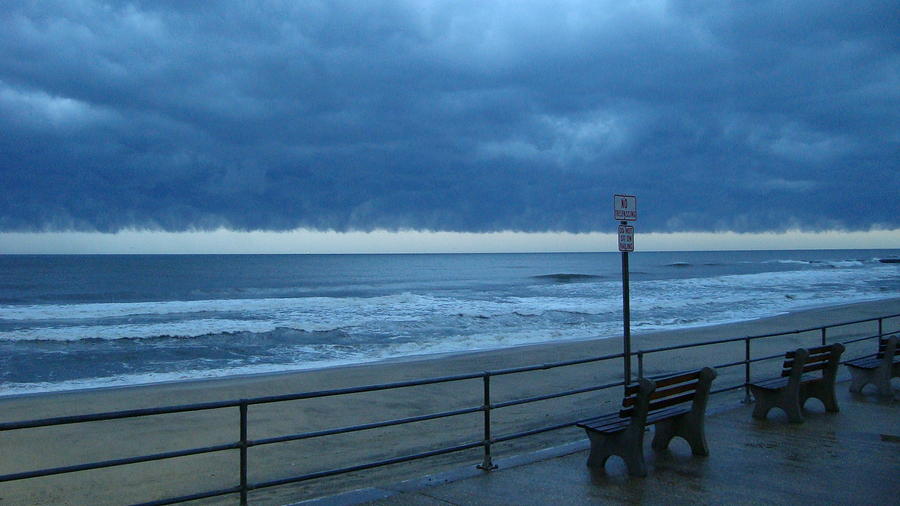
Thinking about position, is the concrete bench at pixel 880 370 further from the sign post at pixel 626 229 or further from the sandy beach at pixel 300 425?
the sign post at pixel 626 229

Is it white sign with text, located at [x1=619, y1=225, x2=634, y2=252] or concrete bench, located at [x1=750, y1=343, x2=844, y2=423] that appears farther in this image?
concrete bench, located at [x1=750, y1=343, x2=844, y2=423]

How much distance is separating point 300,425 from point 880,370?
865 cm

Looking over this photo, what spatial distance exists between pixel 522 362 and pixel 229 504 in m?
12.7

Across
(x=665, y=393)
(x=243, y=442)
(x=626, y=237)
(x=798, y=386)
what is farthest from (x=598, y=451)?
(x=798, y=386)

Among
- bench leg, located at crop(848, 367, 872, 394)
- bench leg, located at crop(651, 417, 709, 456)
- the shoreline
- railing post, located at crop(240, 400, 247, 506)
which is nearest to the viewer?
railing post, located at crop(240, 400, 247, 506)

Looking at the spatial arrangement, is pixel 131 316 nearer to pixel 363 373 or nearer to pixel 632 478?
pixel 363 373

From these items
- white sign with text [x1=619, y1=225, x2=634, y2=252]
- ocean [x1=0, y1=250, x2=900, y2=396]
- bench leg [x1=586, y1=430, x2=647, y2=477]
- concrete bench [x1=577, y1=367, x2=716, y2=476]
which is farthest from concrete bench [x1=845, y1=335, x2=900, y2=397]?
ocean [x1=0, y1=250, x2=900, y2=396]

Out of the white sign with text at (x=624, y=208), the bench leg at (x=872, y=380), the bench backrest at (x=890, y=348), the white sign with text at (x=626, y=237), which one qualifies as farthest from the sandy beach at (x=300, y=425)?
the white sign with text at (x=624, y=208)

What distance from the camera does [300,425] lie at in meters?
11.4

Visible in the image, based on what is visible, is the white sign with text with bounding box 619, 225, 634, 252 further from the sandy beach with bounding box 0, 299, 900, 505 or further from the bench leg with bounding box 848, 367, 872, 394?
the bench leg with bounding box 848, 367, 872, 394

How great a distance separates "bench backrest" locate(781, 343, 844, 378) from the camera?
7.97 metres

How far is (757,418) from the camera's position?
26.8 ft

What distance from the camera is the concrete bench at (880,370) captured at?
9.45 m

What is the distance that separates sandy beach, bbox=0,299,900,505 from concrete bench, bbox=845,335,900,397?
1877mm
